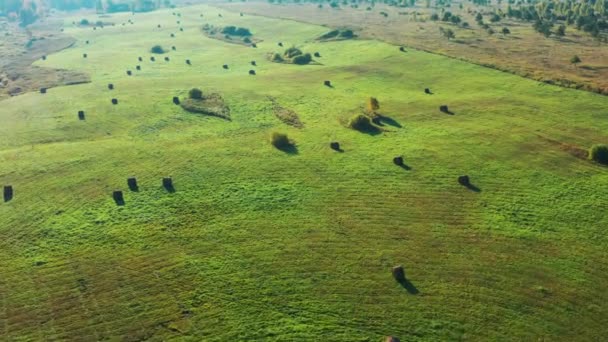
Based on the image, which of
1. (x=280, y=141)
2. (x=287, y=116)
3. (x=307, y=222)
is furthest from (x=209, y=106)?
(x=307, y=222)

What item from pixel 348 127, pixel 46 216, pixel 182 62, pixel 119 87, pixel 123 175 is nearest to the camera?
pixel 46 216

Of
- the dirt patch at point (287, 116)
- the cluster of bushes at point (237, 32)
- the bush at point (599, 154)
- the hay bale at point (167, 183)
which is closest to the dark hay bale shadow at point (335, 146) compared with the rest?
the dirt patch at point (287, 116)

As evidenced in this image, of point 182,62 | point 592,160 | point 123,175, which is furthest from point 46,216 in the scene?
point 182,62

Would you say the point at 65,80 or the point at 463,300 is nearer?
the point at 463,300

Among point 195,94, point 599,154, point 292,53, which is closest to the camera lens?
point 599,154

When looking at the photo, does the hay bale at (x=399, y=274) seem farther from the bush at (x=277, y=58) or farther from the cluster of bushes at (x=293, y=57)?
the bush at (x=277, y=58)

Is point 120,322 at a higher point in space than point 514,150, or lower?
lower

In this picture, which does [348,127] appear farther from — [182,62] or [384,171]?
[182,62]

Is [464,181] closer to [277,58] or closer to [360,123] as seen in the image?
[360,123]

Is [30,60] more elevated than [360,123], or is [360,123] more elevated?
[360,123]
